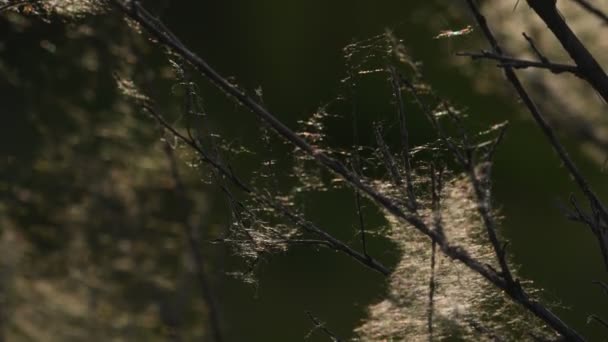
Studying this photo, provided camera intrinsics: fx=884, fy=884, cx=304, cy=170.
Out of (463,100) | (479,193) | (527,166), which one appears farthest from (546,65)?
(527,166)

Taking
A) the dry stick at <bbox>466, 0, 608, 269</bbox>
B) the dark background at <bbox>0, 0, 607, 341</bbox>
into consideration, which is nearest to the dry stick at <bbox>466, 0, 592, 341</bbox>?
the dry stick at <bbox>466, 0, 608, 269</bbox>

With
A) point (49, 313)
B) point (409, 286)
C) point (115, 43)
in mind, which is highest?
point (115, 43)

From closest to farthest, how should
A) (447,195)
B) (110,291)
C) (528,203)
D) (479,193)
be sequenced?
(479,193)
(447,195)
(528,203)
(110,291)

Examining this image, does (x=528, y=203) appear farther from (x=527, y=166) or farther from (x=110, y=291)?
(x=110, y=291)

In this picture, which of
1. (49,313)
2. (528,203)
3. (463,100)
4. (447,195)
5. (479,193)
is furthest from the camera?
(49,313)

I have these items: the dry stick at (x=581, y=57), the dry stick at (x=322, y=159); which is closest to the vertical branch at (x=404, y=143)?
the dry stick at (x=322, y=159)

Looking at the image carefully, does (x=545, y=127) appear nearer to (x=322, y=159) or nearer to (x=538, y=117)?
(x=538, y=117)

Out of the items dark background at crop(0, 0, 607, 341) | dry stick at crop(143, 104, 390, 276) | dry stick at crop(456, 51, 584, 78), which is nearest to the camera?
dry stick at crop(456, 51, 584, 78)

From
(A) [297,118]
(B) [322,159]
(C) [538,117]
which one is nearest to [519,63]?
(C) [538,117]

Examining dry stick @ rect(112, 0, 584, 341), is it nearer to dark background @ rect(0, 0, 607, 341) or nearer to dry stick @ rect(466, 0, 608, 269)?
dry stick @ rect(466, 0, 608, 269)

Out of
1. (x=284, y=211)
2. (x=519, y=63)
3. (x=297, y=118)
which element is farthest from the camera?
(x=297, y=118)

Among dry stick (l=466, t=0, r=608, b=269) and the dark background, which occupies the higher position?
the dark background
